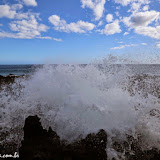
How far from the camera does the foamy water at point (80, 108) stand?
5.55 m

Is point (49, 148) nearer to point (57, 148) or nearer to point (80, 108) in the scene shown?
point (57, 148)

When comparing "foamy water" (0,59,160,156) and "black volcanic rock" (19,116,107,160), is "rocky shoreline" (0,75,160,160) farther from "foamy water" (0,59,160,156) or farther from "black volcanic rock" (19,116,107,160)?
"foamy water" (0,59,160,156)

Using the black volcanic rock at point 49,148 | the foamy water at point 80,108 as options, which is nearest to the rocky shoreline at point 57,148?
the black volcanic rock at point 49,148

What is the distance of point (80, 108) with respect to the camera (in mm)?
6570

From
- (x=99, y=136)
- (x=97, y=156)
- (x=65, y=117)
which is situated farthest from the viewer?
(x=65, y=117)

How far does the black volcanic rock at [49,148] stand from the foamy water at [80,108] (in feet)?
5.37

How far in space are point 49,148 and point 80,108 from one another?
344 centimetres

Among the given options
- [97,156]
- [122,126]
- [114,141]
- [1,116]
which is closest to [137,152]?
[114,141]

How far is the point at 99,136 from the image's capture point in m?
4.18

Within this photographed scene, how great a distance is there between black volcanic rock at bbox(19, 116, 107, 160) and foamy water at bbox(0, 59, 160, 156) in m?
1.64

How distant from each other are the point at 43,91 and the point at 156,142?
6798 mm

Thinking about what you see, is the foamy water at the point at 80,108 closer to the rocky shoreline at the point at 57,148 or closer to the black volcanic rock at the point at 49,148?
the rocky shoreline at the point at 57,148

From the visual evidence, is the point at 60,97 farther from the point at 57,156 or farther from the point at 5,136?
the point at 57,156

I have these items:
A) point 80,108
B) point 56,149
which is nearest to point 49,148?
point 56,149
